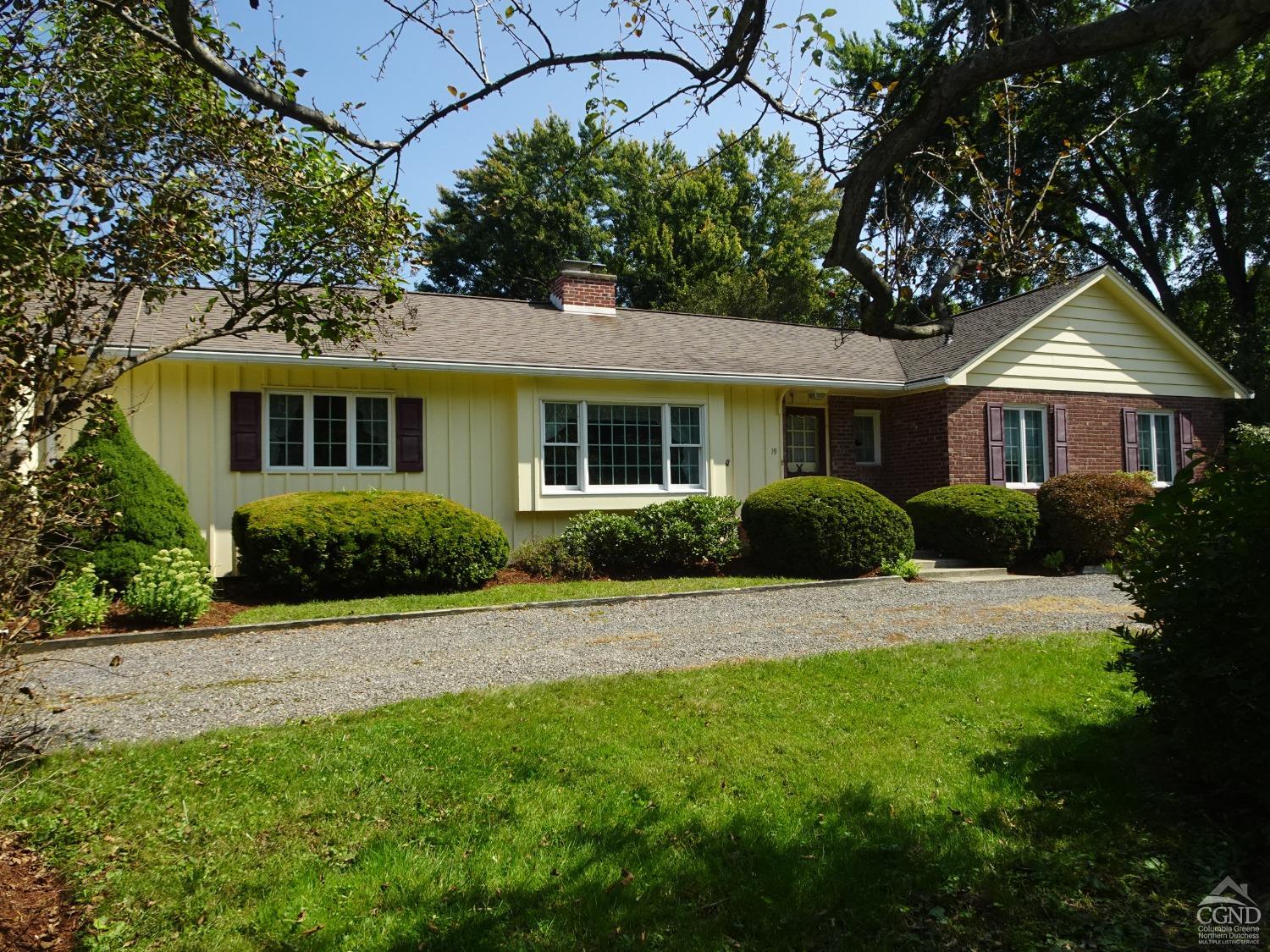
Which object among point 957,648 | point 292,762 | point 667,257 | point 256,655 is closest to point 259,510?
point 256,655

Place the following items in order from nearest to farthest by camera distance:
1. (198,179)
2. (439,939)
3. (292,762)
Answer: (439,939)
(292,762)
(198,179)

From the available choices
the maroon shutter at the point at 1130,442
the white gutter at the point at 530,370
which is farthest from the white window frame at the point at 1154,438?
the white gutter at the point at 530,370

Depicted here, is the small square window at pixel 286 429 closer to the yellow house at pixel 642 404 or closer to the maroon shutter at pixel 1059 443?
the yellow house at pixel 642 404

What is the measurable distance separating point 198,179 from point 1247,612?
6.85 metres

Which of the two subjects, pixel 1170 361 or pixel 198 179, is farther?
pixel 1170 361

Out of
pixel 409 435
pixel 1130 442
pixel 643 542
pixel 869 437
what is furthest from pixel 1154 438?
pixel 409 435

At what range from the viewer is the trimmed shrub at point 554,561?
475 inches

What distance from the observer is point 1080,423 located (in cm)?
1639

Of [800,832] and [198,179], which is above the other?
[198,179]

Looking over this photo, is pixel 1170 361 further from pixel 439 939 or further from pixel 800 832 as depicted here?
pixel 439 939

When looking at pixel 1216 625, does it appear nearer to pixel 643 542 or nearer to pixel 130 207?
pixel 130 207

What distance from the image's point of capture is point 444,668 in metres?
6.71

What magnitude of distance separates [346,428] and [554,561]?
12.7ft

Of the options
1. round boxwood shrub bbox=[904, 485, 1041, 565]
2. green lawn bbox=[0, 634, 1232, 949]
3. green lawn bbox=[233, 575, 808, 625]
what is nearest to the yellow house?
round boxwood shrub bbox=[904, 485, 1041, 565]
